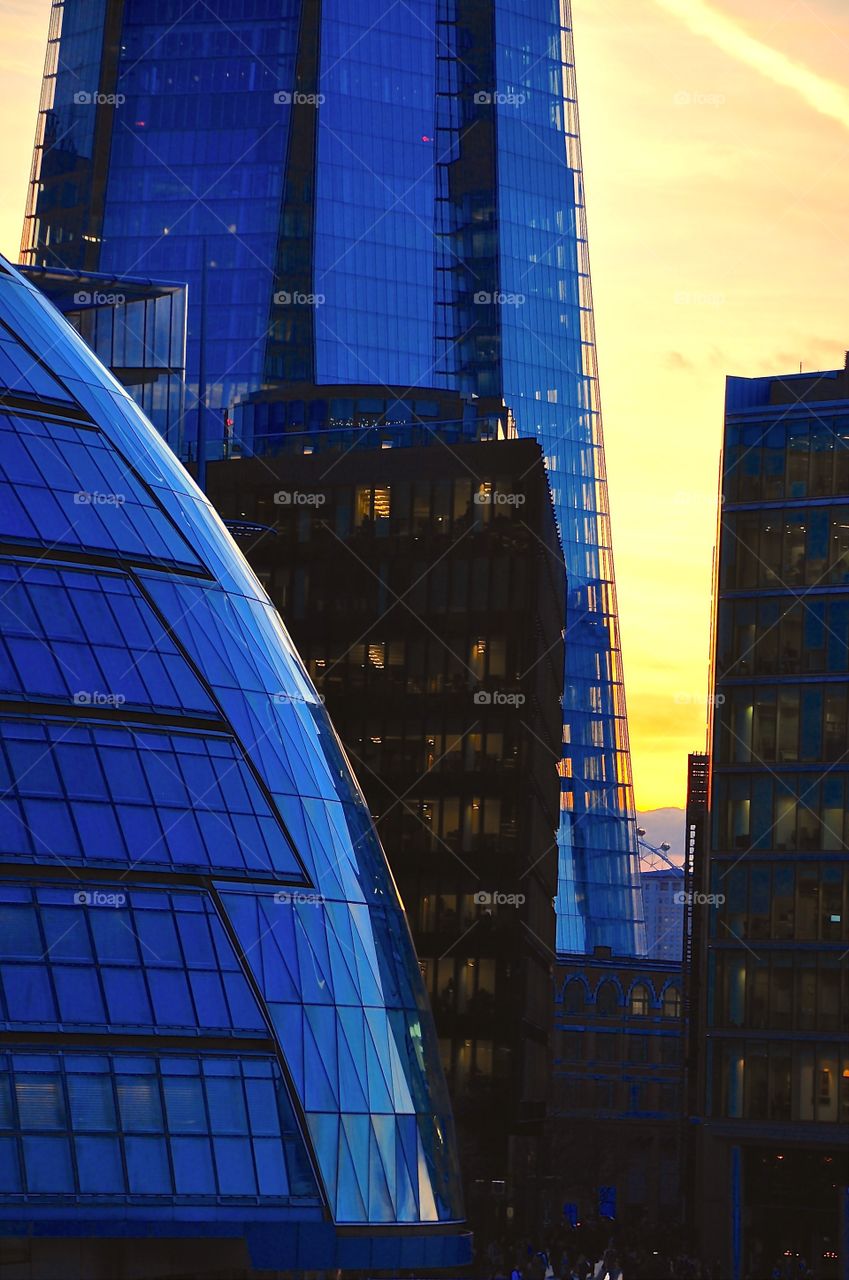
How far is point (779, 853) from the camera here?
115812mm

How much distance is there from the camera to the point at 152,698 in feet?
183

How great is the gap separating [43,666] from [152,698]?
119 inches

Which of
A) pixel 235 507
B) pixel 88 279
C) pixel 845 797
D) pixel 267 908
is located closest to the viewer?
pixel 267 908

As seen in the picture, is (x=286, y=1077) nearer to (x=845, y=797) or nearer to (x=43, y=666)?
(x=43, y=666)

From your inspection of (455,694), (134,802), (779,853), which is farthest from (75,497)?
(455,694)

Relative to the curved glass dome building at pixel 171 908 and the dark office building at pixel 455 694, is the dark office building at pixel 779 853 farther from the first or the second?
the curved glass dome building at pixel 171 908

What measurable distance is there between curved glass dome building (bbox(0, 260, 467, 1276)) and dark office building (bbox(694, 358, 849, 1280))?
5532 cm

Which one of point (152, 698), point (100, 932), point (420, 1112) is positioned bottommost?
point (420, 1112)

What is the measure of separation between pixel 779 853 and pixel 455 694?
71.4 ft

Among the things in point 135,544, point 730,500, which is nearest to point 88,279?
point 135,544

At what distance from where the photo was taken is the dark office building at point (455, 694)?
12219cm

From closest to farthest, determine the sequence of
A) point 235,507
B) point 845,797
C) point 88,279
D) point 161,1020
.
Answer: point 161,1020 → point 88,279 → point 845,797 → point 235,507

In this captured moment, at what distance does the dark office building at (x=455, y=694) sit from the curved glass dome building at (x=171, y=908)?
61.8 meters

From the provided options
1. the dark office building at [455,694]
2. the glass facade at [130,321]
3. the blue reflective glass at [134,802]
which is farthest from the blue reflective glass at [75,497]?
the dark office building at [455,694]
